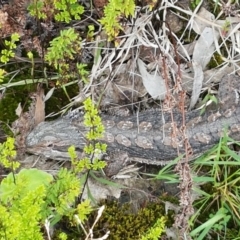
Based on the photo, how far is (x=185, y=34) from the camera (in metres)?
4.23

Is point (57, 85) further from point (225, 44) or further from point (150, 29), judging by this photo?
point (225, 44)

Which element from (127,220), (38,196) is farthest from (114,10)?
(127,220)

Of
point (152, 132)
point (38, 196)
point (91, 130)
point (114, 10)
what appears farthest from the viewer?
point (152, 132)

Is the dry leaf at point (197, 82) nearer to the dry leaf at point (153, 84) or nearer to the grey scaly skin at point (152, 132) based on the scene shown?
the grey scaly skin at point (152, 132)

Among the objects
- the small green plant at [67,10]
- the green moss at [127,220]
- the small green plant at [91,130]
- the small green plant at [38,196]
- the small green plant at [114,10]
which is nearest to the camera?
the small green plant at [38,196]

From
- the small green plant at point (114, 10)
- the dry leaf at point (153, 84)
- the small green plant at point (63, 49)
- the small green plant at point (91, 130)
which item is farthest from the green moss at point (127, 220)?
the small green plant at point (114, 10)

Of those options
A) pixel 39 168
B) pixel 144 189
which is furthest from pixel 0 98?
pixel 144 189

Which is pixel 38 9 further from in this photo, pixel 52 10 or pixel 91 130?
pixel 91 130

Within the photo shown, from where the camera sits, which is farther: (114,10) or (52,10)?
(52,10)

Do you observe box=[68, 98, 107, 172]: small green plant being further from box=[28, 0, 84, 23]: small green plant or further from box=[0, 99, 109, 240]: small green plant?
box=[28, 0, 84, 23]: small green plant

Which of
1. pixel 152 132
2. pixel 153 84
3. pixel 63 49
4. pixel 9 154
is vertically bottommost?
pixel 152 132

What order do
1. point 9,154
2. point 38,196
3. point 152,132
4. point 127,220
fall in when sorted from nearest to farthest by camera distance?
1. point 38,196
2. point 9,154
3. point 127,220
4. point 152,132

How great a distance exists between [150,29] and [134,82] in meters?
0.45

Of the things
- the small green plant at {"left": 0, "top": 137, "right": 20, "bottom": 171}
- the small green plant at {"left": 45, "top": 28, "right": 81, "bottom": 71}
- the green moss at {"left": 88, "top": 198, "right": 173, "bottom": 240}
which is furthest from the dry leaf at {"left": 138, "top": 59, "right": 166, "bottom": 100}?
the small green plant at {"left": 0, "top": 137, "right": 20, "bottom": 171}
